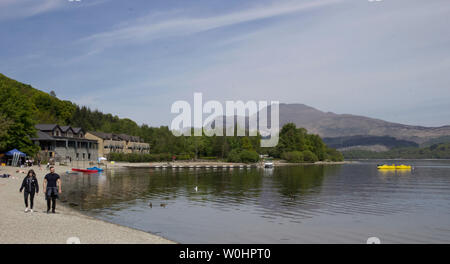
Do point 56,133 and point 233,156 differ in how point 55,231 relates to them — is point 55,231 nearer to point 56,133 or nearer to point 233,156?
point 56,133

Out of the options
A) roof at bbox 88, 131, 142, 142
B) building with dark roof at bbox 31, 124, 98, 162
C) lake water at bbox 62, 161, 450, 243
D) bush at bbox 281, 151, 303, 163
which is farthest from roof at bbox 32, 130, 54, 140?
bush at bbox 281, 151, 303, 163

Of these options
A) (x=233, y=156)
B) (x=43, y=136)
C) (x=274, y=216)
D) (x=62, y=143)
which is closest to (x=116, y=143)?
(x=62, y=143)

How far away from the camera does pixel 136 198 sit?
39562 mm

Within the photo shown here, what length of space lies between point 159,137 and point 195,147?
2515 cm

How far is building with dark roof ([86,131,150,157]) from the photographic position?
465ft

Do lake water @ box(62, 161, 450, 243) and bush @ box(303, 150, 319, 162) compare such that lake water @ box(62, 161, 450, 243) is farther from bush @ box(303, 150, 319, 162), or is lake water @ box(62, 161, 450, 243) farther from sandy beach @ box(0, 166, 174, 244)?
bush @ box(303, 150, 319, 162)

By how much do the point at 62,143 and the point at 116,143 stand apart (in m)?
45.5

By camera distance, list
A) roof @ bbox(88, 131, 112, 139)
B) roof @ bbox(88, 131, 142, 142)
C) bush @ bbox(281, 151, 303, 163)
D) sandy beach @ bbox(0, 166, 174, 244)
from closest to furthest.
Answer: sandy beach @ bbox(0, 166, 174, 244) → roof @ bbox(88, 131, 112, 139) → roof @ bbox(88, 131, 142, 142) → bush @ bbox(281, 151, 303, 163)

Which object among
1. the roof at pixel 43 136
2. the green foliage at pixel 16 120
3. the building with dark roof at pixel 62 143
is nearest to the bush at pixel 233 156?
the building with dark roof at pixel 62 143

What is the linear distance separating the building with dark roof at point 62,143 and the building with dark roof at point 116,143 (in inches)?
319

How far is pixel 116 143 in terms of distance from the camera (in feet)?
503

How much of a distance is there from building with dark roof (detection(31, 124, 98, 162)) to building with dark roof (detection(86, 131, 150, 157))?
26.6 ft
